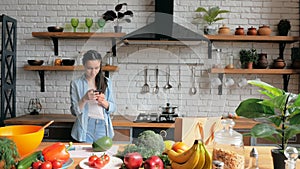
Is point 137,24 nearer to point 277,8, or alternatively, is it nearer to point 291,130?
point 277,8

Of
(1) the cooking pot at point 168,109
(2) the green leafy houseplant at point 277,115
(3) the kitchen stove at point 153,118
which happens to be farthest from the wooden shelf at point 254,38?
(2) the green leafy houseplant at point 277,115

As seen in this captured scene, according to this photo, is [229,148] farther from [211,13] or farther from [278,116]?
[211,13]

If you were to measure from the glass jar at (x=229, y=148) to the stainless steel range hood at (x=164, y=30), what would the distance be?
1.53 meters

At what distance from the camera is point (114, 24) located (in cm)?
383

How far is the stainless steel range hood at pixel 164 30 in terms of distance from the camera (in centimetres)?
292

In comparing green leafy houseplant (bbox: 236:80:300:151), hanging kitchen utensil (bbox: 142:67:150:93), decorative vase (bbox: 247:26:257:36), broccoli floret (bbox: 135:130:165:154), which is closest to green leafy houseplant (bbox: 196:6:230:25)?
decorative vase (bbox: 247:26:257:36)

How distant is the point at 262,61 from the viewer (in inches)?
146

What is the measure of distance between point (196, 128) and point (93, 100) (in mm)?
628

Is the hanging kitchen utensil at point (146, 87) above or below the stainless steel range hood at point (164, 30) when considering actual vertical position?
below

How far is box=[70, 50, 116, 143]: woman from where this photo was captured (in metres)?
1.96

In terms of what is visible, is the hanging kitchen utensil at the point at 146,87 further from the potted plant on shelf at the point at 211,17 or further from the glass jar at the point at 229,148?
the glass jar at the point at 229,148

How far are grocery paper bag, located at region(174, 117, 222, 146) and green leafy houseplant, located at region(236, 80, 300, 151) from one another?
285 mm

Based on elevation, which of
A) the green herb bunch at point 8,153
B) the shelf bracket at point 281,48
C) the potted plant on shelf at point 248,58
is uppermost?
the shelf bracket at point 281,48

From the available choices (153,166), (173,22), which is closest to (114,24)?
(173,22)
